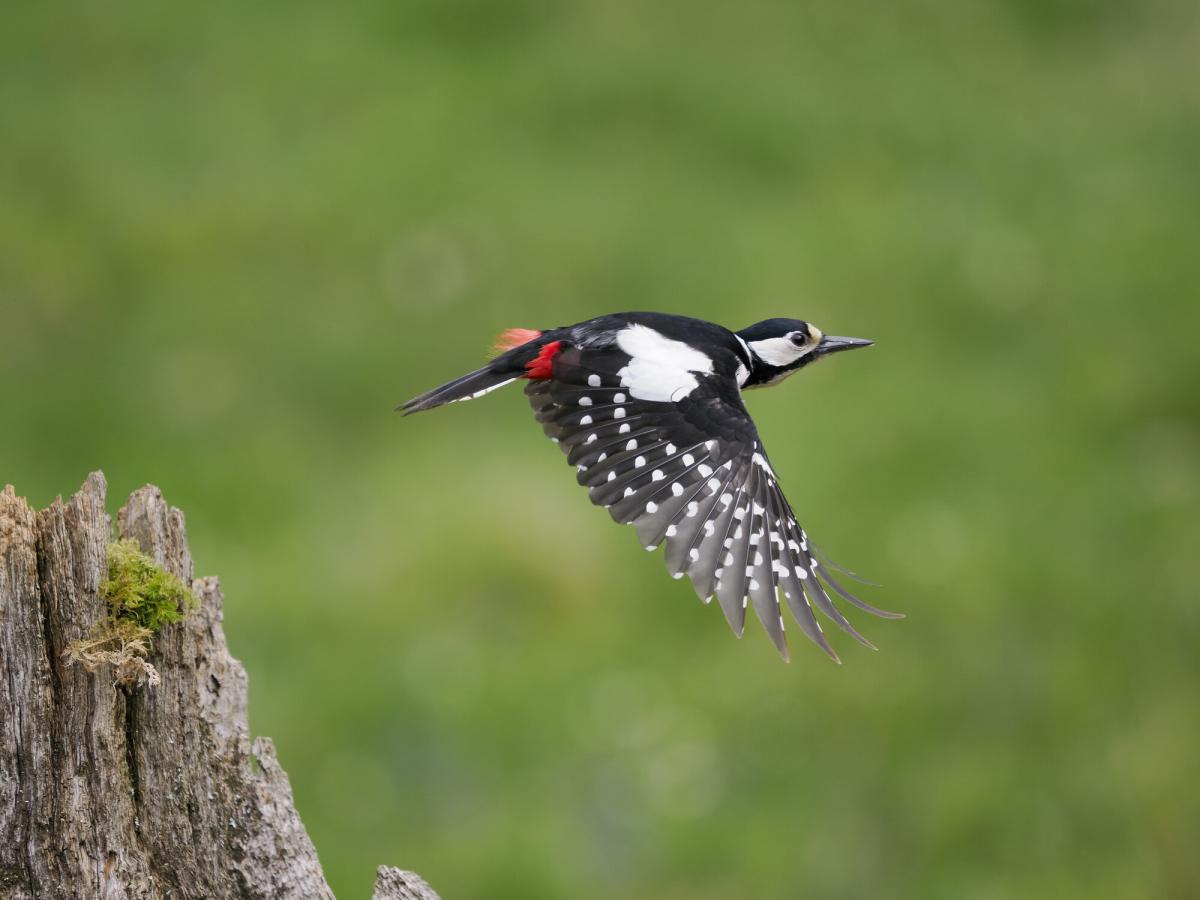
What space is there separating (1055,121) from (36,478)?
774 cm

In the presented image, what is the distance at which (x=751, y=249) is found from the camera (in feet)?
32.6

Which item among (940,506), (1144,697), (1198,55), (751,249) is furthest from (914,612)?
(1198,55)

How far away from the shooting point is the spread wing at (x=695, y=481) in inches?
167

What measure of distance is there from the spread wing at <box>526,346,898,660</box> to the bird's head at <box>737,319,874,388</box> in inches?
20.5

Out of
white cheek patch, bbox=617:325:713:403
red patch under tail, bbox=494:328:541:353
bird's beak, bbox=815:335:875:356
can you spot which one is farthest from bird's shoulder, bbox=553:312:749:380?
bird's beak, bbox=815:335:875:356

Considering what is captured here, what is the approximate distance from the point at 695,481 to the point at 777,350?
1.02m

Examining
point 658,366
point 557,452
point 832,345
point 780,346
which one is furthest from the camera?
point 557,452

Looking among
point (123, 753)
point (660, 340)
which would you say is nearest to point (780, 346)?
point (660, 340)

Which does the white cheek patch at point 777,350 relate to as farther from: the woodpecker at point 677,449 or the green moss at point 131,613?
the green moss at point 131,613

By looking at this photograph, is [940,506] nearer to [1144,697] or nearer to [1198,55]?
[1144,697]

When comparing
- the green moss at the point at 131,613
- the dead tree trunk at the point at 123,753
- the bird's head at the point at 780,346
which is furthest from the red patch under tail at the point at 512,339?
the green moss at the point at 131,613

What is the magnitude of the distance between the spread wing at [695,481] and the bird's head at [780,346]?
0.52 m

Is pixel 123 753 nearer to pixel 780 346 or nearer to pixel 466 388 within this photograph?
pixel 466 388

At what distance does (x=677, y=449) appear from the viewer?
4.51m
